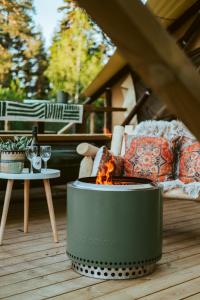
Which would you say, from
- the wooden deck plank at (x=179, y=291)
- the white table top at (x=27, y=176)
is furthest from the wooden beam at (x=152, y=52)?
the white table top at (x=27, y=176)

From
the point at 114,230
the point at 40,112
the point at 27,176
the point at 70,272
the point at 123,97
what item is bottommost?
the point at 70,272

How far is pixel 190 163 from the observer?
318 centimetres

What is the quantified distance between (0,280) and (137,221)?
2.35 feet

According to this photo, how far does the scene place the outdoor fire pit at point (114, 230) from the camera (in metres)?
2.10

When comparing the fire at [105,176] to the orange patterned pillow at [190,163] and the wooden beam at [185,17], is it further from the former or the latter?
the wooden beam at [185,17]

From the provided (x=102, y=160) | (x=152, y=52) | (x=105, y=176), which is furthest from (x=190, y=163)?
(x=152, y=52)

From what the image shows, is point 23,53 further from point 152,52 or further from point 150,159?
point 152,52

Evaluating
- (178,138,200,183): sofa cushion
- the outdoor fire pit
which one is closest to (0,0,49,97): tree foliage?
(178,138,200,183): sofa cushion

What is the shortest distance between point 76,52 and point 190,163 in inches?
340

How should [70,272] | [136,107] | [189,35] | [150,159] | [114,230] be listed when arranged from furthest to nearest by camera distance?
1. [136,107]
2. [189,35]
3. [150,159]
4. [70,272]
5. [114,230]

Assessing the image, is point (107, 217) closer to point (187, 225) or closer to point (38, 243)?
point (38, 243)

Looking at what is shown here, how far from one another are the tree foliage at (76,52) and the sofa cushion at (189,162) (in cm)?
801

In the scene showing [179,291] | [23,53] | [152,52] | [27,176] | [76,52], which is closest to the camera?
[152,52]

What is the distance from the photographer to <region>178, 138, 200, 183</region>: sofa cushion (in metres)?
3.12
